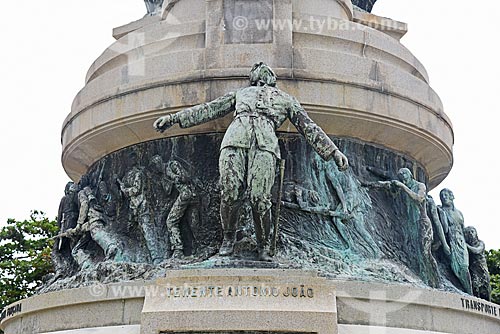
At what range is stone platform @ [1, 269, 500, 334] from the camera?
8398mm

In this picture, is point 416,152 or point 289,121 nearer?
point 289,121

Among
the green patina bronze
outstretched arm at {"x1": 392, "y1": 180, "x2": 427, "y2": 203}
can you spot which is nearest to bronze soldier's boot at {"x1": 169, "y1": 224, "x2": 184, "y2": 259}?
outstretched arm at {"x1": 392, "y1": 180, "x2": 427, "y2": 203}

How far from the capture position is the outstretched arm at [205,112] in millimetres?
10305

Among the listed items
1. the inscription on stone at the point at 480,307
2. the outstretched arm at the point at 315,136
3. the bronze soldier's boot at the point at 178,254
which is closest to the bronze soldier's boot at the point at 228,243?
the bronze soldier's boot at the point at 178,254

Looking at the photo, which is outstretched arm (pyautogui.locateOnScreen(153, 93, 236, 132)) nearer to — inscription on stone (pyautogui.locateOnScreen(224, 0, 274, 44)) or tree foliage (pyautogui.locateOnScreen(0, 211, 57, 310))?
inscription on stone (pyautogui.locateOnScreen(224, 0, 274, 44))

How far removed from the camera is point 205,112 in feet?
33.9

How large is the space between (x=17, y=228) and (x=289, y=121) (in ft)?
52.9

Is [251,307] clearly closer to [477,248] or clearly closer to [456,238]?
[456,238]

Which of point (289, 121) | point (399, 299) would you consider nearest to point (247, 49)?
point (289, 121)

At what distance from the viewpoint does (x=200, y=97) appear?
11.3m

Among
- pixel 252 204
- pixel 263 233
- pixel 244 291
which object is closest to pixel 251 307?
pixel 244 291

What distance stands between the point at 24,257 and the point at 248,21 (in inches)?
567

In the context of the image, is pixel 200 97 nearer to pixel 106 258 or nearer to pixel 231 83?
pixel 231 83

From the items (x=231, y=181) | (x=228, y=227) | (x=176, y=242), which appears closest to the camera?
(x=231, y=181)
